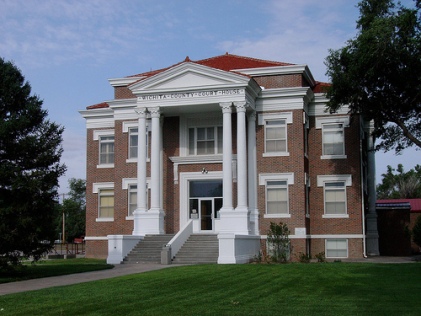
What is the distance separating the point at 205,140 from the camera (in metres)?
33.3

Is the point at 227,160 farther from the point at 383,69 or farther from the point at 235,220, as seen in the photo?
the point at 383,69

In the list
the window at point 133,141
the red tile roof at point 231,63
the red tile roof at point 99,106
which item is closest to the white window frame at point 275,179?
the red tile roof at point 231,63

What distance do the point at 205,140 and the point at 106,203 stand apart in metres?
7.61

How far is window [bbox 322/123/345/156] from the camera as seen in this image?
33.1m

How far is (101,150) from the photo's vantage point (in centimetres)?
3672

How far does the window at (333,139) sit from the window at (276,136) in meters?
2.65

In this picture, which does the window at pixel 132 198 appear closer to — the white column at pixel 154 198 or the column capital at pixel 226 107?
the white column at pixel 154 198

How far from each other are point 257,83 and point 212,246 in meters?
9.27

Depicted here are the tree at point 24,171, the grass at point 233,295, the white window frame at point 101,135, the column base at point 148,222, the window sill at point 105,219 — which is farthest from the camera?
the white window frame at point 101,135

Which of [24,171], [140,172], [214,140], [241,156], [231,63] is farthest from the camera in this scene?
[231,63]

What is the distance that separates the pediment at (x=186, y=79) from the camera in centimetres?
3041

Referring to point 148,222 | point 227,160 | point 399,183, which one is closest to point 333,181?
Answer: point 227,160

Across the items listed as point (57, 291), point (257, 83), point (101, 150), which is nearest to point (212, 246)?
point (257, 83)

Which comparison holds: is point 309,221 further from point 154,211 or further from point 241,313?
point 241,313
